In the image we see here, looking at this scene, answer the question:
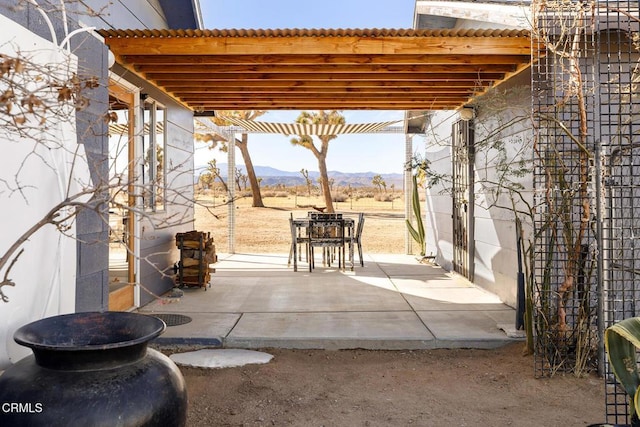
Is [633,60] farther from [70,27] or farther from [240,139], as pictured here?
[240,139]

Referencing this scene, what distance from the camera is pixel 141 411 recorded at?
1.83 metres

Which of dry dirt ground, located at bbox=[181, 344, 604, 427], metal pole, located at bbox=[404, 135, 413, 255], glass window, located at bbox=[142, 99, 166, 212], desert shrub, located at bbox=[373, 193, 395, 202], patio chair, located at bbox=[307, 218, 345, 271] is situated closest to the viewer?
dry dirt ground, located at bbox=[181, 344, 604, 427]

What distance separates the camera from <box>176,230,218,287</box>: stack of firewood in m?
6.25

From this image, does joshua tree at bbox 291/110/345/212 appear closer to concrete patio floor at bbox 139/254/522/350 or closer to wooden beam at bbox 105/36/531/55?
concrete patio floor at bbox 139/254/522/350

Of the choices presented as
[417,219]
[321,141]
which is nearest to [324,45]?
[417,219]

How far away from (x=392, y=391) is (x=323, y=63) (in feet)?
9.79

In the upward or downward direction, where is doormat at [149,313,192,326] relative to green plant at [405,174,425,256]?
downward

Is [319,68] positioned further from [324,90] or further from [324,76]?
[324,90]

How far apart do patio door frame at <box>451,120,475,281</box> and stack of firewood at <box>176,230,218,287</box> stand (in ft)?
11.0

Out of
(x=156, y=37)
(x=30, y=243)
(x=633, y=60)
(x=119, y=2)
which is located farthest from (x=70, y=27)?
(x=633, y=60)

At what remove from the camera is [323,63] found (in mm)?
4801

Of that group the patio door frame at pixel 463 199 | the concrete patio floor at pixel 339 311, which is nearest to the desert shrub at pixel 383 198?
the patio door frame at pixel 463 199

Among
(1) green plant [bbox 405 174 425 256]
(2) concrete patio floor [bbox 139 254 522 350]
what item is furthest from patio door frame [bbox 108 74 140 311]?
(1) green plant [bbox 405 174 425 256]

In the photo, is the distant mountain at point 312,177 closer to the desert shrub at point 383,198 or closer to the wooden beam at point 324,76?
the wooden beam at point 324,76
